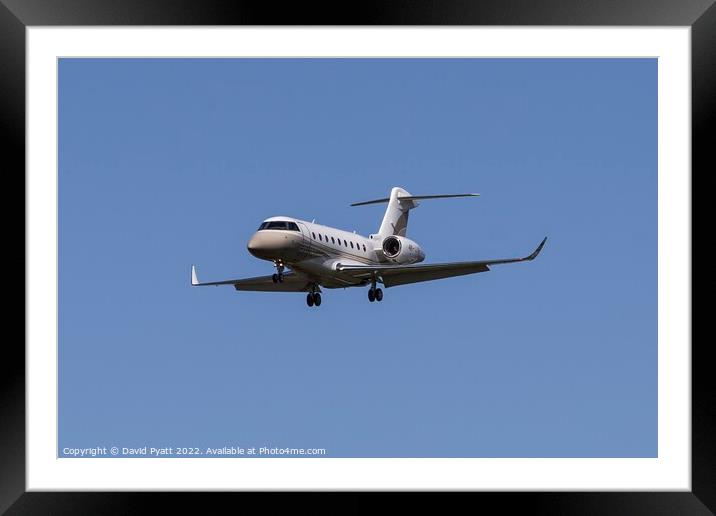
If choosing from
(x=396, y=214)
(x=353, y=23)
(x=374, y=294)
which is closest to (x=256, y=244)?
(x=374, y=294)

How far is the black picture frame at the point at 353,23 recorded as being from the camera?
1378 centimetres

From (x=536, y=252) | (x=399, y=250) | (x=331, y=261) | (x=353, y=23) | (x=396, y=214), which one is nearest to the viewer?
(x=353, y=23)

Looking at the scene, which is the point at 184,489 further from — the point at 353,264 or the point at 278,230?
the point at 353,264

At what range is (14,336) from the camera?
14.2 meters

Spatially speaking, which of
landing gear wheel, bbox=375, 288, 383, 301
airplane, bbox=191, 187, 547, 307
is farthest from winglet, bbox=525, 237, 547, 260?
landing gear wheel, bbox=375, 288, 383, 301

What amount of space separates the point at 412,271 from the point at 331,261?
221 cm

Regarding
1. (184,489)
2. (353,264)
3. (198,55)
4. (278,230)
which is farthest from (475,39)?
(353,264)

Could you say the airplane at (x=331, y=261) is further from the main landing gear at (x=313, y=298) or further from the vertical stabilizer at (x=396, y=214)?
the vertical stabilizer at (x=396, y=214)

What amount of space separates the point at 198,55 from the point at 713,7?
263 inches

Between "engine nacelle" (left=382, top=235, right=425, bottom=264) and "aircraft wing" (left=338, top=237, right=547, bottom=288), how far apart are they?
1715 millimetres

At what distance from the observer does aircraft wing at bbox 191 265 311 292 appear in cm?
2862

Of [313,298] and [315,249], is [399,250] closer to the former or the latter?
[313,298]

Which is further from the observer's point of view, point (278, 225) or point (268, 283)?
point (268, 283)

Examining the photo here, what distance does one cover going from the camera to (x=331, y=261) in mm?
28500
